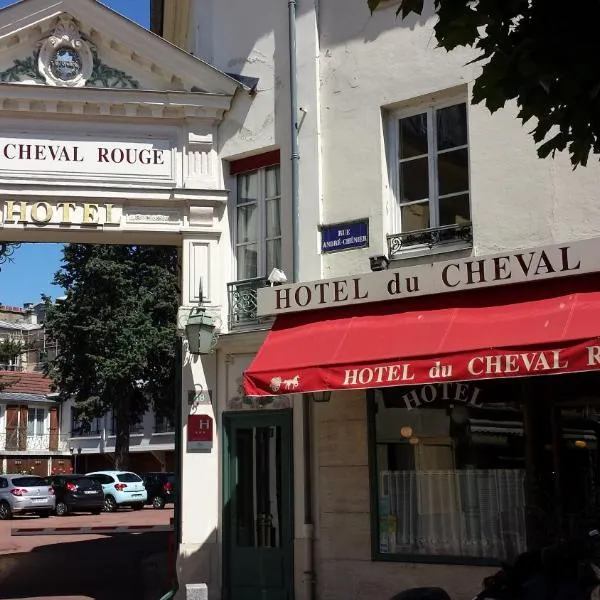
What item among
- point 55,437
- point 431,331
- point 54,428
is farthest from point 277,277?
point 54,428

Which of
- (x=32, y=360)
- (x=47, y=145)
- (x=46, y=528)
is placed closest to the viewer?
(x=47, y=145)

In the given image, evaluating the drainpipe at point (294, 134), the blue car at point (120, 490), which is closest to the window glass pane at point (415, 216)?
the drainpipe at point (294, 134)

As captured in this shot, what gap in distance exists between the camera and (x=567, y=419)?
951 centimetres

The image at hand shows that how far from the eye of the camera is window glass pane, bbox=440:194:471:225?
34.4 ft

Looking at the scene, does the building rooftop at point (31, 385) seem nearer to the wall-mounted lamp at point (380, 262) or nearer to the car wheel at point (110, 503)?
the car wheel at point (110, 503)

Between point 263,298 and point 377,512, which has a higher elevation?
point 263,298

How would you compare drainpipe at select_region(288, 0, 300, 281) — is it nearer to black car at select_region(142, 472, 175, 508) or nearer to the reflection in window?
the reflection in window

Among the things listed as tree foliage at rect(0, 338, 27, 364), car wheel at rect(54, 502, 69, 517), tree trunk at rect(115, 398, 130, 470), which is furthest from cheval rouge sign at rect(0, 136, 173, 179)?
tree trunk at rect(115, 398, 130, 470)

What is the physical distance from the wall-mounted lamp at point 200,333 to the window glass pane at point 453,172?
125 inches

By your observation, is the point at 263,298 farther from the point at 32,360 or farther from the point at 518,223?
the point at 32,360

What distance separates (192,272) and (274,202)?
1354 mm

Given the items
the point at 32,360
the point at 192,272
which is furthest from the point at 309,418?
the point at 32,360

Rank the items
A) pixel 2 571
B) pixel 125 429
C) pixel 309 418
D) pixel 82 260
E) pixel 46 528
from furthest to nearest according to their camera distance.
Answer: pixel 125 429, pixel 82 260, pixel 46 528, pixel 2 571, pixel 309 418

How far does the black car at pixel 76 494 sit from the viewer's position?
34.0m
